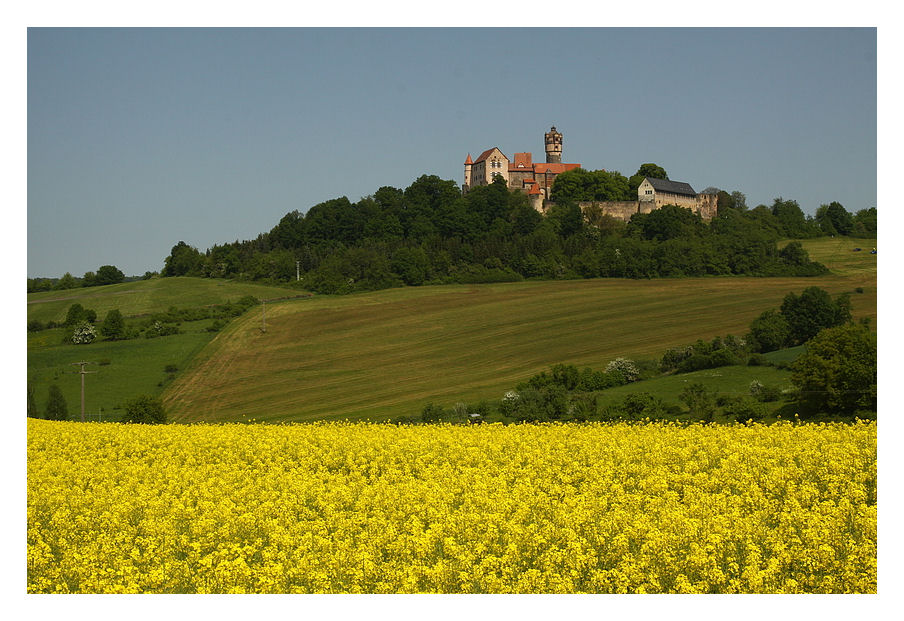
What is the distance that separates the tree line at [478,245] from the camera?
58156mm

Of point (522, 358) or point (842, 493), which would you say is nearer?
point (842, 493)

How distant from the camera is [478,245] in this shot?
69.8 m

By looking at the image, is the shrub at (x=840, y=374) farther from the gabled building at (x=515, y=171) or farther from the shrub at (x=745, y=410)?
the gabled building at (x=515, y=171)

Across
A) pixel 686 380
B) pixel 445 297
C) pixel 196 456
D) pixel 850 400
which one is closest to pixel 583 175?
pixel 445 297

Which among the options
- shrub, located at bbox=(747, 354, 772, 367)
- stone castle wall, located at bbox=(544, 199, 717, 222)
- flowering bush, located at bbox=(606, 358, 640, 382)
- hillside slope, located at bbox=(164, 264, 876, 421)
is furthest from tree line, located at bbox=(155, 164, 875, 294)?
flowering bush, located at bbox=(606, 358, 640, 382)

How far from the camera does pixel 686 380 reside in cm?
2894

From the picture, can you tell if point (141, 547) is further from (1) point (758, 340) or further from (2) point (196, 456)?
(1) point (758, 340)

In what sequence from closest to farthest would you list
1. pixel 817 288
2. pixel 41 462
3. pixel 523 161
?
pixel 41 462 < pixel 817 288 < pixel 523 161

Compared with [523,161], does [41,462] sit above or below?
below

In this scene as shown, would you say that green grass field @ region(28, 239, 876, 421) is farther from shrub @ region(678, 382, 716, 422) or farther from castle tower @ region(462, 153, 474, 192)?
castle tower @ region(462, 153, 474, 192)

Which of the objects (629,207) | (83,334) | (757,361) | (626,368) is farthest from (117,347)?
(629,207)

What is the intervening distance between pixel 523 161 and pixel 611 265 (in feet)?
153

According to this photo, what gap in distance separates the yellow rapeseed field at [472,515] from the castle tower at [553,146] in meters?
104
